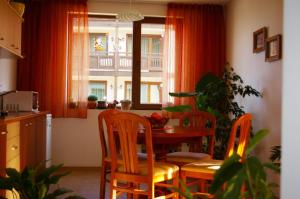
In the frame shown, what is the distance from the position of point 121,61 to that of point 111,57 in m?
0.18

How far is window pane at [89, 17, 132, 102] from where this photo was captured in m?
5.77

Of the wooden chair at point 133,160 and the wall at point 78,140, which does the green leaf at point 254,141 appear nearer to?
the wooden chair at point 133,160

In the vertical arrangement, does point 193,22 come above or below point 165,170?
above

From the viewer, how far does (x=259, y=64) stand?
166 inches

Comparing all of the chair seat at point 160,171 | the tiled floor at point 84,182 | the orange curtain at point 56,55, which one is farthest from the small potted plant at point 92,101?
the chair seat at point 160,171

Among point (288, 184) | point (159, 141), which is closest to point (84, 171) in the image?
point (159, 141)

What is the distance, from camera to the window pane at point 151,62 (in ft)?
18.8

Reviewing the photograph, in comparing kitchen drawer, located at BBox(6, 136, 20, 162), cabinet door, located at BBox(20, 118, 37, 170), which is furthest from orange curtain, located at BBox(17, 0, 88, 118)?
kitchen drawer, located at BBox(6, 136, 20, 162)

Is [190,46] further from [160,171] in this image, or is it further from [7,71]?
[160,171]

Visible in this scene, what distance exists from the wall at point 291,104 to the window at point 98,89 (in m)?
4.71

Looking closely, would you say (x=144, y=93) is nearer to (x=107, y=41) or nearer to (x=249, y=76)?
(x=107, y=41)

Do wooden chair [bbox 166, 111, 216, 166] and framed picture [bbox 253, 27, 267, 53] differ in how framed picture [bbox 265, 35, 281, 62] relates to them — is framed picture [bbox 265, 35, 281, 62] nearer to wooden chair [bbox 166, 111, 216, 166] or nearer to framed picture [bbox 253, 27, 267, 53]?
framed picture [bbox 253, 27, 267, 53]

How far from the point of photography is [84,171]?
5258mm

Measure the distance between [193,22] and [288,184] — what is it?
4623mm
